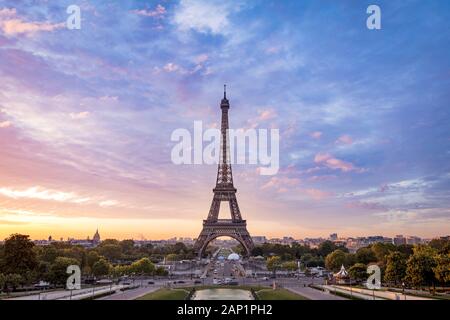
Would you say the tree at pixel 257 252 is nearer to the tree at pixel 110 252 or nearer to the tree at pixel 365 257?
the tree at pixel 110 252

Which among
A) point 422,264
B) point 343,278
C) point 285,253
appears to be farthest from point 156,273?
point 285,253

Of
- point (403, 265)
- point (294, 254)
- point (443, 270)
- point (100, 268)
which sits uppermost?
point (443, 270)

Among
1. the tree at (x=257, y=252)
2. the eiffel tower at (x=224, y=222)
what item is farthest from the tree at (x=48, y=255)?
the tree at (x=257, y=252)

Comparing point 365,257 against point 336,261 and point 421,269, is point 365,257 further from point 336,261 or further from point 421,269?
point 421,269

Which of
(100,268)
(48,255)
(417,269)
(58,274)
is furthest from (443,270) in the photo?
(48,255)
